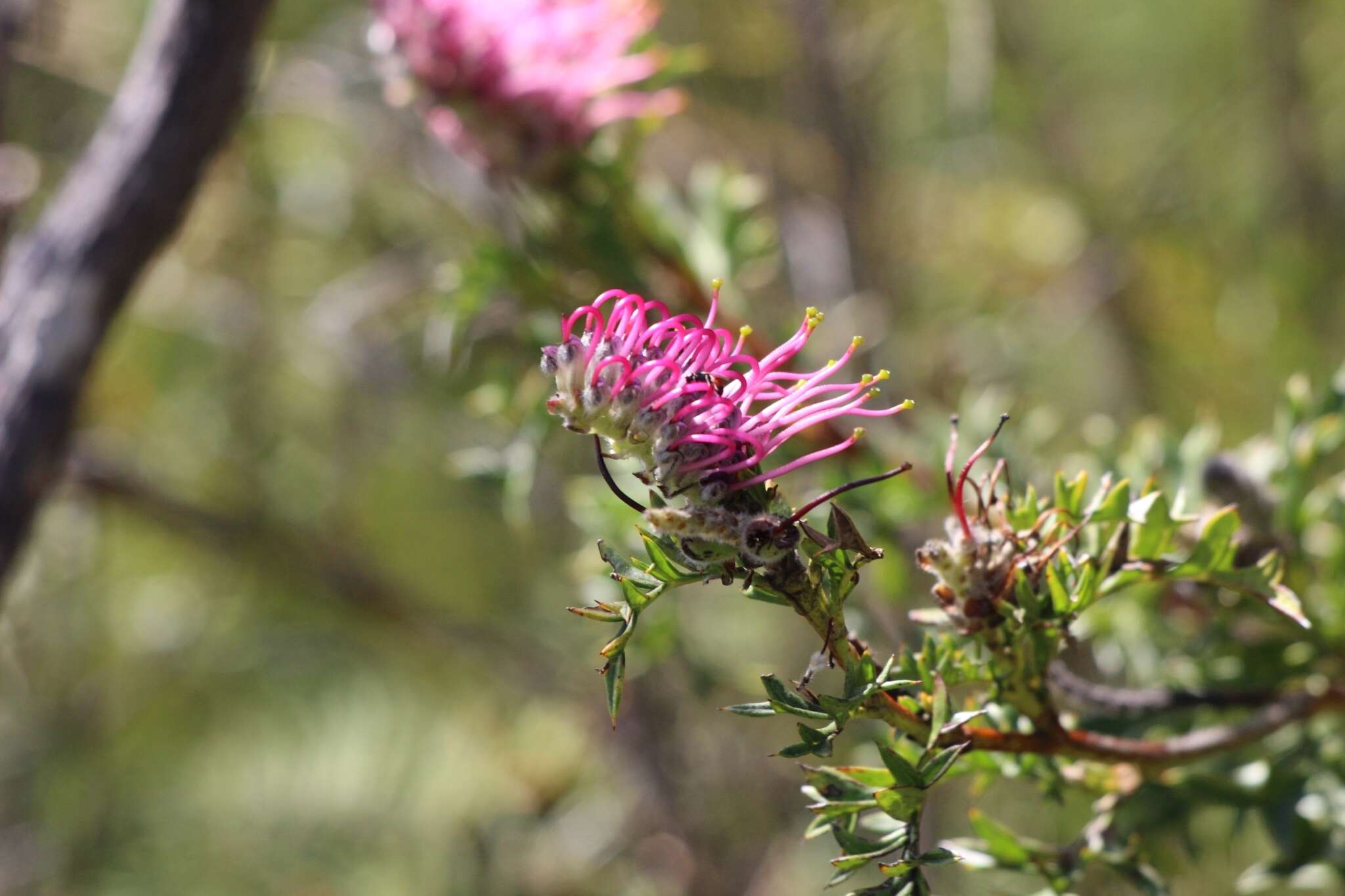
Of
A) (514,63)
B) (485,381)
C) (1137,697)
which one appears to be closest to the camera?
(1137,697)

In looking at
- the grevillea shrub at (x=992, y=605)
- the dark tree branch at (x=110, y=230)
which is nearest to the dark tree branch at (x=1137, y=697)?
the grevillea shrub at (x=992, y=605)

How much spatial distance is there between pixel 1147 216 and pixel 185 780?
1.39m

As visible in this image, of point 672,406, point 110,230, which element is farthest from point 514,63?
point 672,406

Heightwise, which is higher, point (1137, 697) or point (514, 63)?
point (514, 63)

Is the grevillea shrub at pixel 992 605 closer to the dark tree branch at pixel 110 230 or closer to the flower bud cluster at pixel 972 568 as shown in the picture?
the flower bud cluster at pixel 972 568

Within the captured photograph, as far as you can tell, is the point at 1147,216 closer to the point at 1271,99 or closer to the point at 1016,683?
the point at 1271,99

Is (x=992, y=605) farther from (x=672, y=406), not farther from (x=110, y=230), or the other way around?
(x=110, y=230)

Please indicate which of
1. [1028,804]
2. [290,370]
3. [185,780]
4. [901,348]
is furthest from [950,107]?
[185,780]

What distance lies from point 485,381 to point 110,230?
14.1 inches

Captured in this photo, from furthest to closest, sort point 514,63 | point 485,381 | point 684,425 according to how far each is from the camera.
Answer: point 485,381
point 514,63
point 684,425

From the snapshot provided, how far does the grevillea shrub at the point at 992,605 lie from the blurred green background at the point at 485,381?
0.43 meters

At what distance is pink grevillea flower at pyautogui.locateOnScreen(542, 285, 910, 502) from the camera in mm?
363

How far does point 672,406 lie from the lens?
1.21 ft

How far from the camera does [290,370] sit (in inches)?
65.2
